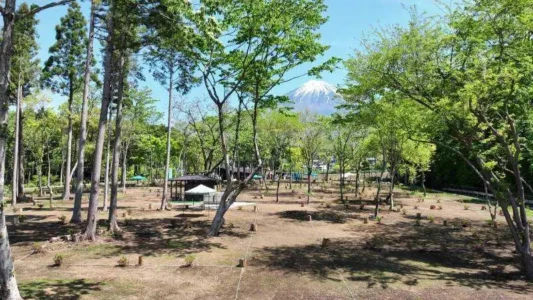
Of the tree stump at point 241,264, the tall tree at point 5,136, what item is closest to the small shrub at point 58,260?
the tall tree at point 5,136

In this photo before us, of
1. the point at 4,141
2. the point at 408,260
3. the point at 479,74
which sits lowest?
the point at 408,260

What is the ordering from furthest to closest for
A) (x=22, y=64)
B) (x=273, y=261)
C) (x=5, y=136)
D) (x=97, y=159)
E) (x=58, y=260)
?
(x=22, y=64) → (x=97, y=159) → (x=273, y=261) → (x=58, y=260) → (x=5, y=136)

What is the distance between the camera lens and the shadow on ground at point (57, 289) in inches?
394

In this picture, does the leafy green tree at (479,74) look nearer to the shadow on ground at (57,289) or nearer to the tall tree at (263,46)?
the tall tree at (263,46)

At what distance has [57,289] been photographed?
10602mm

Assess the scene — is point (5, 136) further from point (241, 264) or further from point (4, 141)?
point (241, 264)

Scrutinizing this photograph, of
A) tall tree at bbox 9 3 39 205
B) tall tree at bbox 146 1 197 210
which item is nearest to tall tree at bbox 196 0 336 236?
tall tree at bbox 146 1 197 210

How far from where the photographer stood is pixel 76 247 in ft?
51.7

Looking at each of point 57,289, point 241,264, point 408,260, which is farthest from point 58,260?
point 408,260

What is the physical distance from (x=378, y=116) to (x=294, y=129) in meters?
22.2

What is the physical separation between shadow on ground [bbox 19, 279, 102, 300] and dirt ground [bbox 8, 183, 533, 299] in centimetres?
3

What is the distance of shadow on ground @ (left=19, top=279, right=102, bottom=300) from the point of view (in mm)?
10016

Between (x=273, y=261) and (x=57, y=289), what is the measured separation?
726 centimetres

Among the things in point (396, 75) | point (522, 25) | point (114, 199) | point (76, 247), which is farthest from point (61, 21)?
point (522, 25)
